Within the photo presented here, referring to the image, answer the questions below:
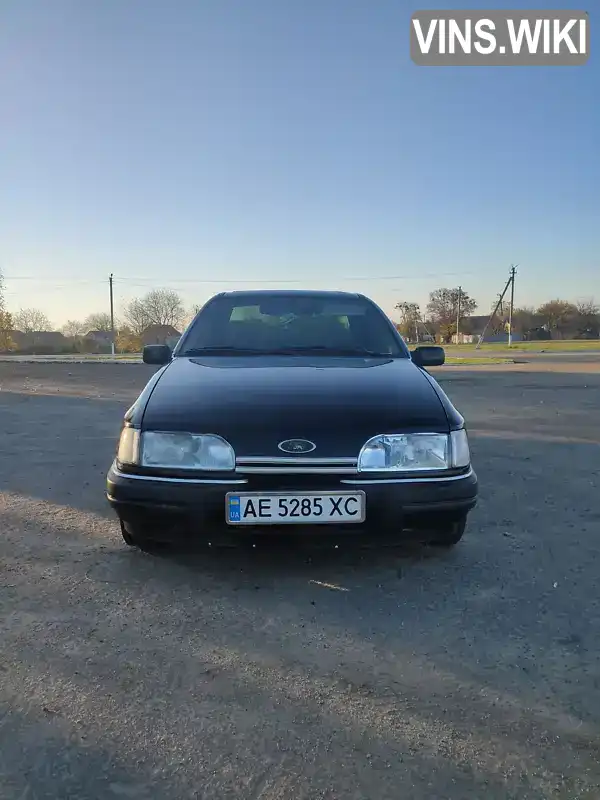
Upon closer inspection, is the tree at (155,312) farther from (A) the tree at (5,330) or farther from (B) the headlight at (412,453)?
(B) the headlight at (412,453)

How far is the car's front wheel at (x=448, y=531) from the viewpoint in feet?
9.08

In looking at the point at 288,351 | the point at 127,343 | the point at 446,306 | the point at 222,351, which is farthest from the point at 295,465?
the point at 446,306

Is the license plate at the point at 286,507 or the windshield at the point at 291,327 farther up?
the windshield at the point at 291,327

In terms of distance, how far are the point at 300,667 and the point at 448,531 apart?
40.2 inches

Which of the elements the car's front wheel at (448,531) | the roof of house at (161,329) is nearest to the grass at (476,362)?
the car's front wheel at (448,531)

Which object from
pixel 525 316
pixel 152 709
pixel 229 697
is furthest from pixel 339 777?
pixel 525 316

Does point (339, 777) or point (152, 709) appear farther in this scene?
point (152, 709)

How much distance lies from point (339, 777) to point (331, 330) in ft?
9.86

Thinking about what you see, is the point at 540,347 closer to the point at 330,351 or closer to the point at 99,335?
the point at 99,335

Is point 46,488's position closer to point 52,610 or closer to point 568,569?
point 52,610

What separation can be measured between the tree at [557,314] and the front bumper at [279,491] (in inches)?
3717

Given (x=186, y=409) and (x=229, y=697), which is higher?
(x=186, y=409)

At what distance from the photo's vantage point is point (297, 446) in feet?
8.73

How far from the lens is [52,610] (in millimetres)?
2596
